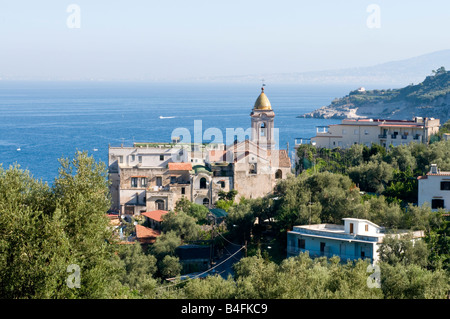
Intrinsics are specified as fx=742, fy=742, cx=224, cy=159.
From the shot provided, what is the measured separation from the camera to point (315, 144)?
47.8m

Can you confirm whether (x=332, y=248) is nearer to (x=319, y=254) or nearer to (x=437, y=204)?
(x=319, y=254)

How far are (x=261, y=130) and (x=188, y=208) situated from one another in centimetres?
802

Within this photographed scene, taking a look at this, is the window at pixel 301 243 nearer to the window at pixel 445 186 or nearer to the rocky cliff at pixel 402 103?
the window at pixel 445 186

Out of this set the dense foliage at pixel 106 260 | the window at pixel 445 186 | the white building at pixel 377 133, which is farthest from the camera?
the white building at pixel 377 133

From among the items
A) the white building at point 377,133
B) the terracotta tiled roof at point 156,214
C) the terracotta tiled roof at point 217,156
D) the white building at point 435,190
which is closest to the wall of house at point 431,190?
the white building at point 435,190

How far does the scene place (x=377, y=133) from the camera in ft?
154

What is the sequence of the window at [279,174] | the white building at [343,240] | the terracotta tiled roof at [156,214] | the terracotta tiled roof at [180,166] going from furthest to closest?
the window at [279,174]
the terracotta tiled roof at [180,166]
the terracotta tiled roof at [156,214]
the white building at [343,240]

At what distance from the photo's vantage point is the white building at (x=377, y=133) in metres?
46.2

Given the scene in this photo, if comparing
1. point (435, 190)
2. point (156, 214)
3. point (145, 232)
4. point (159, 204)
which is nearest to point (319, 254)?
point (435, 190)

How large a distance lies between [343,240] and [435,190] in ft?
22.1

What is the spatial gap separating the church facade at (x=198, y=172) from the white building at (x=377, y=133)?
782 centimetres

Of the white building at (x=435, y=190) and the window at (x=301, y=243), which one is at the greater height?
the white building at (x=435, y=190)
